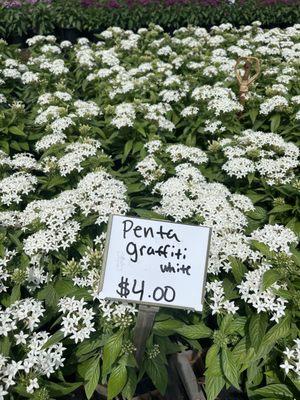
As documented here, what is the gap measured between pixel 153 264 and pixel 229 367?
68cm

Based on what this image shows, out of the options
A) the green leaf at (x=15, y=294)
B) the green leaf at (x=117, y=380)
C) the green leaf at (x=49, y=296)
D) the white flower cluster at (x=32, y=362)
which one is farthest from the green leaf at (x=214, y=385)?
the green leaf at (x=15, y=294)

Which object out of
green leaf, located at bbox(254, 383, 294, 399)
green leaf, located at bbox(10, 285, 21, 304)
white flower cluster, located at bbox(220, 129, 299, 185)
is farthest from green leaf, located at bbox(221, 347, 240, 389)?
white flower cluster, located at bbox(220, 129, 299, 185)

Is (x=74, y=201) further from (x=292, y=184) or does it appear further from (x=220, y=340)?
(x=292, y=184)

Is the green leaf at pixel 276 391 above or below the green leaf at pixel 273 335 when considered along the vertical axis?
below

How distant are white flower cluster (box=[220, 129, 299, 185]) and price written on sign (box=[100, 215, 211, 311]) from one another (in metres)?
1.64

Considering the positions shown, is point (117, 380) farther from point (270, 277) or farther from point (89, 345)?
point (270, 277)

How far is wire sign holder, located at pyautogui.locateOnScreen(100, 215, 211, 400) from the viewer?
5.74 ft

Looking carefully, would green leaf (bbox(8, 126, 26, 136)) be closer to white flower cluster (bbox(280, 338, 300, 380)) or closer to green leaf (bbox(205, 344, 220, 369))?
green leaf (bbox(205, 344, 220, 369))

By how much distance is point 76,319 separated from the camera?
2.00 metres

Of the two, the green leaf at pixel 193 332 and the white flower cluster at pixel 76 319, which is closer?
the white flower cluster at pixel 76 319

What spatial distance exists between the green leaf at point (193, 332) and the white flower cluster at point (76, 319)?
1.57 ft

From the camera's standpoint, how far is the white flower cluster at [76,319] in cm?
198

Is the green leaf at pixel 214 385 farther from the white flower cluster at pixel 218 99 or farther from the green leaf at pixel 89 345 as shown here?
the white flower cluster at pixel 218 99

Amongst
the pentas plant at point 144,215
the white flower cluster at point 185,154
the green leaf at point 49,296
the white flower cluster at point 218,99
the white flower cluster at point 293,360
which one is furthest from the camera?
the white flower cluster at point 218,99
